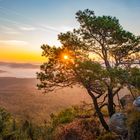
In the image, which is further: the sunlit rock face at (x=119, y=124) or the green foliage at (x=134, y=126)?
the sunlit rock face at (x=119, y=124)

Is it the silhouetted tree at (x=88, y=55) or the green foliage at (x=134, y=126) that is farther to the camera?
the silhouetted tree at (x=88, y=55)

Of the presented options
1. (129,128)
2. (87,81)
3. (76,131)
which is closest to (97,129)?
(76,131)

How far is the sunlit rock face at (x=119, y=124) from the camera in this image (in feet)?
73.0

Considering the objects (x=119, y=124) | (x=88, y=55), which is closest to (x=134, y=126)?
(x=119, y=124)

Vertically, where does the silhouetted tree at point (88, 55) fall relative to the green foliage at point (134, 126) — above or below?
above

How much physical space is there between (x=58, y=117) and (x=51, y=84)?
33.6ft

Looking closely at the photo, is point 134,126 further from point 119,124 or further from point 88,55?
point 88,55

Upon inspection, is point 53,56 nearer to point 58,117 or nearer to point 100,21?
point 100,21

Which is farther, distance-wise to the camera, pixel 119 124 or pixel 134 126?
pixel 119 124

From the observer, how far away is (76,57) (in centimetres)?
2933

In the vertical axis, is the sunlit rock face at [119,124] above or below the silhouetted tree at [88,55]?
below

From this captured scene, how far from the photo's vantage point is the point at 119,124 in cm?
2264

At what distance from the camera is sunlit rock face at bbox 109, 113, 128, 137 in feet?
73.0

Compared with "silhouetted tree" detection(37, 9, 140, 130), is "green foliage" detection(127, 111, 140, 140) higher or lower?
lower
